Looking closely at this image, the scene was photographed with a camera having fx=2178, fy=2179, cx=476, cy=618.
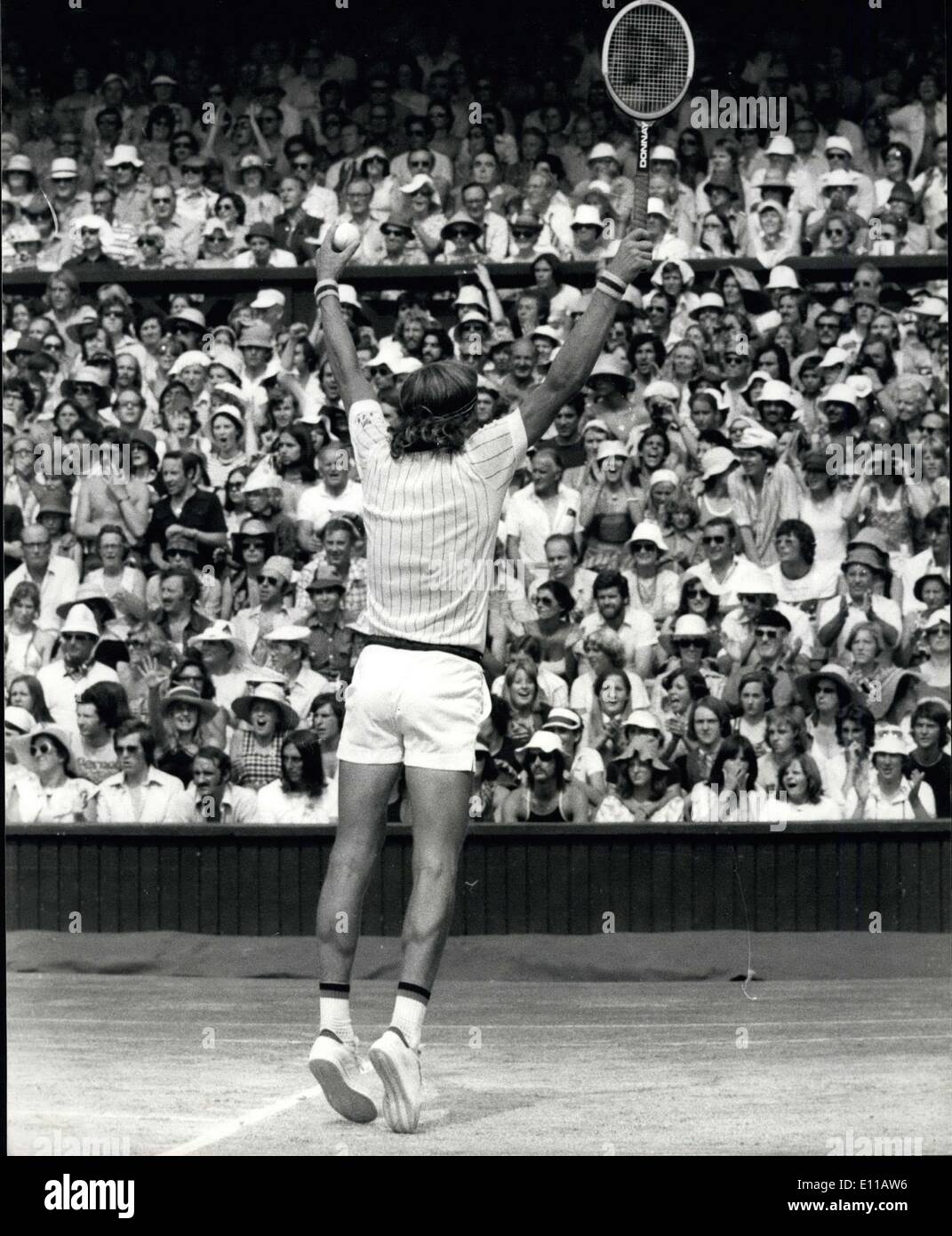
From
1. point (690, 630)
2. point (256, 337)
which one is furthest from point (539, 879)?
point (256, 337)

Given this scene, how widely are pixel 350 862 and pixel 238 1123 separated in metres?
0.58

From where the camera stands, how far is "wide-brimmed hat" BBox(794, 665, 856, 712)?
26.1 ft

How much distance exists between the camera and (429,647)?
4414mm

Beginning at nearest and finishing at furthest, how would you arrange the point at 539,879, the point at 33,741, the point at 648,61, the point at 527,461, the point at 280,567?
the point at 648,61
the point at 539,879
the point at 33,741
the point at 280,567
the point at 527,461

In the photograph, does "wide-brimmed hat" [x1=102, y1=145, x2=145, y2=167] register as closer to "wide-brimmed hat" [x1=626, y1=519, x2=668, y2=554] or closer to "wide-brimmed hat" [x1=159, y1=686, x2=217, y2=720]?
"wide-brimmed hat" [x1=159, y1=686, x2=217, y2=720]

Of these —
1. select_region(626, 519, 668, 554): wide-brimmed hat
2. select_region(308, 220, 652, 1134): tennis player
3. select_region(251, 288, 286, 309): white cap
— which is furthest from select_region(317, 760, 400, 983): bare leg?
select_region(251, 288, 286, 309): white cap

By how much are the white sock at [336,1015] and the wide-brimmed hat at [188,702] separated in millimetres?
3906

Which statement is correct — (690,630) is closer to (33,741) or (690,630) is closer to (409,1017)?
(33,741)

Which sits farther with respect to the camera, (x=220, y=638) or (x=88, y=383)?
(x=88, y=383)

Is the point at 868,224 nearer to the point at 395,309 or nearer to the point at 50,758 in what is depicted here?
the point at 395,309

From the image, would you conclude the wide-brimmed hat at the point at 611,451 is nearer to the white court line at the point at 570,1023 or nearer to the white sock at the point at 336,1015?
the white court line at the point at 570,1023

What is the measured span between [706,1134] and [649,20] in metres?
2.85

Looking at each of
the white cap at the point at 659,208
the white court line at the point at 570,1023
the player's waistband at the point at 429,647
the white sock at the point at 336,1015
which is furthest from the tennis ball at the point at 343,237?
the white cap at the point at 659,208

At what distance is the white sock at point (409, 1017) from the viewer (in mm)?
4242
